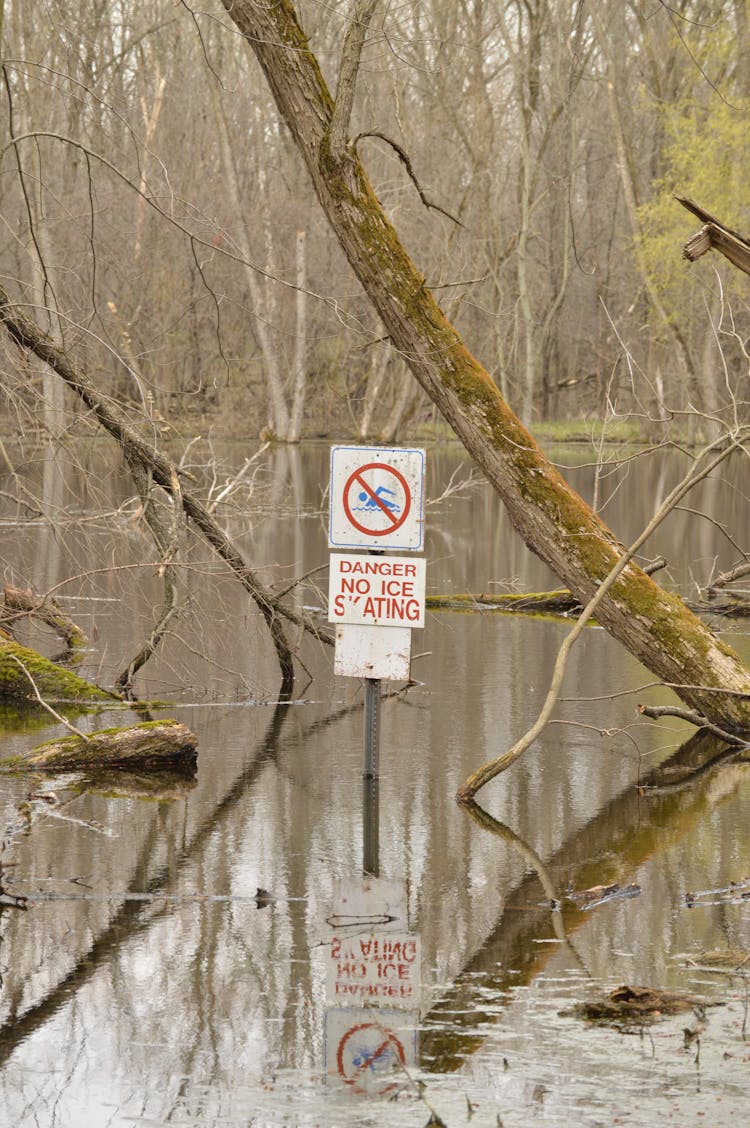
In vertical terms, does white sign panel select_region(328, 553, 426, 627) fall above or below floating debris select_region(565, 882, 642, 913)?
above

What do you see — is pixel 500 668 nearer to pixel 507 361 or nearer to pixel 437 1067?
pixel 437 1067

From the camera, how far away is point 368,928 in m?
5.84

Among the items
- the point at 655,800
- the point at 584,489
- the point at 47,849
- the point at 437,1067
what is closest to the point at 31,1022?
the point at 437,1067

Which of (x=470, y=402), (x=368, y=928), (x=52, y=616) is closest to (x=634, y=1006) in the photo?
(x=368, y=928)

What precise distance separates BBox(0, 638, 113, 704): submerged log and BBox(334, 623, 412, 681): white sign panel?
317 centimetres

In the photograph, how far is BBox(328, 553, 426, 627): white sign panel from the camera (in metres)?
7.71

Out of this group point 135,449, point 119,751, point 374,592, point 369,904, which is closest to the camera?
point 369,904

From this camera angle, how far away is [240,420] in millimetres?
52688

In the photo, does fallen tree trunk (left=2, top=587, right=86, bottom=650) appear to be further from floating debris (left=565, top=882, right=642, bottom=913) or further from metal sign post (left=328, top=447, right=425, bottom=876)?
floating debris (left=565, top=882, right=642, bottom=913)

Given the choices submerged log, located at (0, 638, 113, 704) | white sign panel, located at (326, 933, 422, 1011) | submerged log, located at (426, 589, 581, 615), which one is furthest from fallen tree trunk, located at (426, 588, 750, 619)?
white sign panel, located at (326, 933, 422, 1011)

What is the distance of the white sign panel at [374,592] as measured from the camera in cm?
771

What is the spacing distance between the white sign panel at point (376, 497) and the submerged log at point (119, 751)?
5.69ft

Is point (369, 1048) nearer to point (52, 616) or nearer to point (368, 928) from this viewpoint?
point (368, 928)

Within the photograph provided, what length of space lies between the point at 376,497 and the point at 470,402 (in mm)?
2848
